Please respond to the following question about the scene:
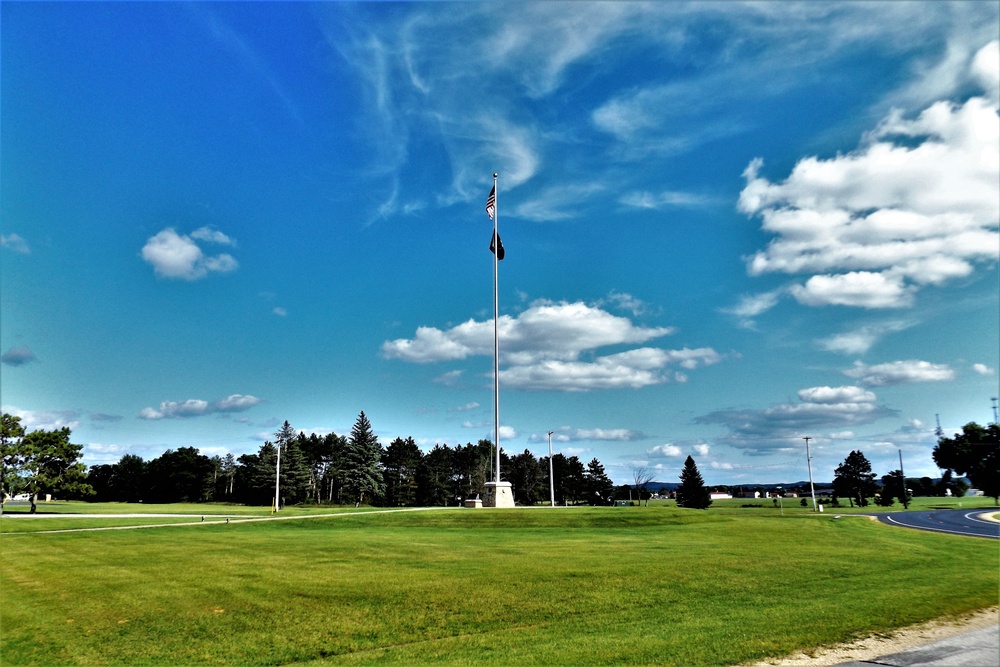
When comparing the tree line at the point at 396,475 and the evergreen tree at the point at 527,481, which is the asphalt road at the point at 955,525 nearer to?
the tree line at the point at 396,475

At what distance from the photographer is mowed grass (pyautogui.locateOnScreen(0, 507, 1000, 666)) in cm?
1008

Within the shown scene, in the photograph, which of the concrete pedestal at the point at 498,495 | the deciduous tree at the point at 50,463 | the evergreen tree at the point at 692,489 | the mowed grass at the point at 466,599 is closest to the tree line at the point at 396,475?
the evergreen tree at the point at 692,489

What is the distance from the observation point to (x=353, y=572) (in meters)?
16.5

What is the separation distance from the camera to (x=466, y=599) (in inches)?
522

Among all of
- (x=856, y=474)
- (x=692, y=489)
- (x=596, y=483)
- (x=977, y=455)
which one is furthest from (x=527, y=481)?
(x=977, y=455)

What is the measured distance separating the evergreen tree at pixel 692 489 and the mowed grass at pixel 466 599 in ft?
246

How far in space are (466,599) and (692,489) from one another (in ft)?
300

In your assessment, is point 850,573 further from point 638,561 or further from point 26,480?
point 26,480

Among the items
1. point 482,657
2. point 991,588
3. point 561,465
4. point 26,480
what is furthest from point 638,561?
point 561,465

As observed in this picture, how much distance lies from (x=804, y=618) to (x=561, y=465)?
404 feet

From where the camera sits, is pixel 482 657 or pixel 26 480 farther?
pixel 26 480

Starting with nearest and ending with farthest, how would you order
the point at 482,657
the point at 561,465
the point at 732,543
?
the point at 482,657 < the point at 732,543 < the point at 561,465

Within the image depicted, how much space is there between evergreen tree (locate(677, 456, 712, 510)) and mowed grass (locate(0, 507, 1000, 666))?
7484 centimetres

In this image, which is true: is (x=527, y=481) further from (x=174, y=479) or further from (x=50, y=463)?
(x=50, y=463)
